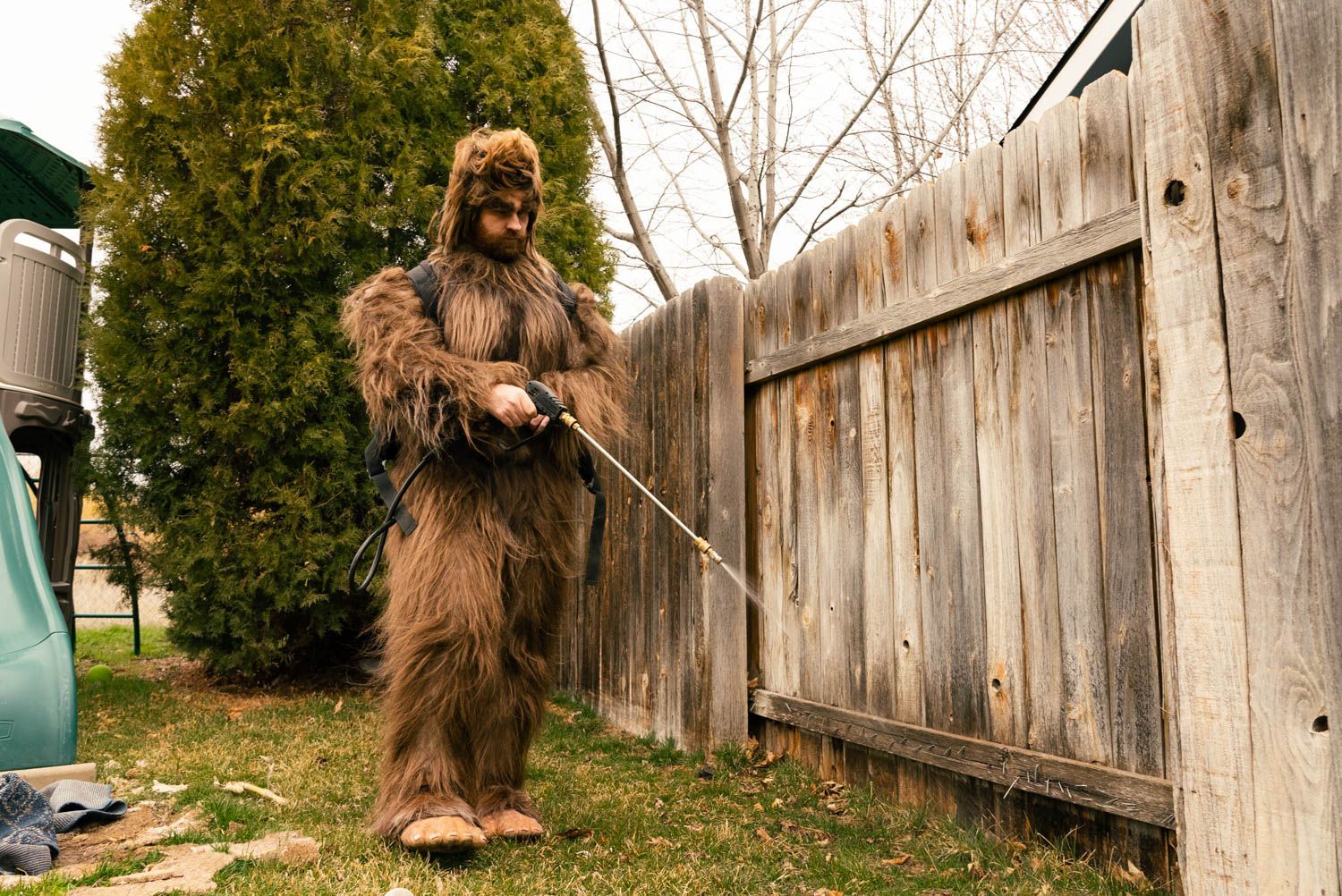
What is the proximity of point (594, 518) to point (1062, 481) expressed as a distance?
1.48m

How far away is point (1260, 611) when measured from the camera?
1743 mm

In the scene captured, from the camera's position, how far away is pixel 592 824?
133 inches

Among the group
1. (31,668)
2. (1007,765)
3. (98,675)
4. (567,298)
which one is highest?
(567,298)

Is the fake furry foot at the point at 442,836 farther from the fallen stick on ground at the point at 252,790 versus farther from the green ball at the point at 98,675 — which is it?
the green ball at the point at 98,675

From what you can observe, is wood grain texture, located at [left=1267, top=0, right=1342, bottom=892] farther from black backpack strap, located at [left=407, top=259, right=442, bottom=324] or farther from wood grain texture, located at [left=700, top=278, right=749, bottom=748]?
wood grain texture, located at [left=700, top=278, right=749, bottom=748]

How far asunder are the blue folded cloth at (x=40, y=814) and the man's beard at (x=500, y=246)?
2.14 meters

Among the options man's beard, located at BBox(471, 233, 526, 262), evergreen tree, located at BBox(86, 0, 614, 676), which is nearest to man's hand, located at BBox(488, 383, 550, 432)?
man's beard, located at BBox(471, 233, 526, 262)

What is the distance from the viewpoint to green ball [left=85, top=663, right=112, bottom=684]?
671 centimetres

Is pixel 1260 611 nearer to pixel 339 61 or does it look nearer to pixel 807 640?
pixel 807 640

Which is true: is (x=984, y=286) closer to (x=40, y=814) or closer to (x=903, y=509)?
(x=903, y=509)

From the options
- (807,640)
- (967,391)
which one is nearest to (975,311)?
(967,391)

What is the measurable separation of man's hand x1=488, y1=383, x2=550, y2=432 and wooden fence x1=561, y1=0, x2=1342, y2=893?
129 centimetres

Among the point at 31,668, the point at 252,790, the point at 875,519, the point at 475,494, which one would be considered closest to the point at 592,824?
the point at 475,494

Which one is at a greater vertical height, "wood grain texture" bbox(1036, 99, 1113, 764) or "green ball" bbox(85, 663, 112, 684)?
"wood grain texture" bbox(1036, 99, 1113, 764)
